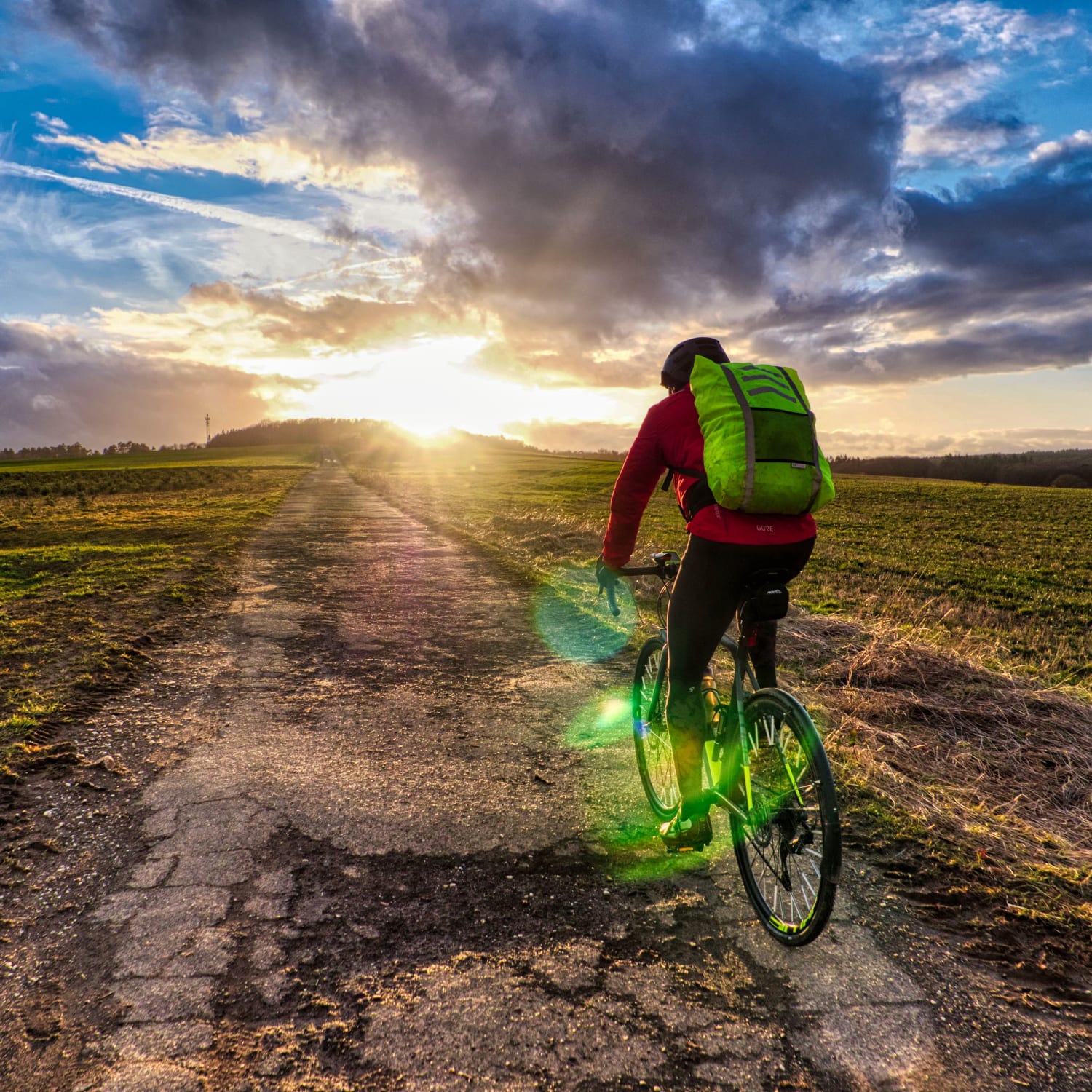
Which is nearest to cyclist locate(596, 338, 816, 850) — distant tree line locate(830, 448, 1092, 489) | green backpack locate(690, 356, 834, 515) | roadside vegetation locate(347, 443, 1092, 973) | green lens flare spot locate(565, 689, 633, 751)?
green backpack locate(690, 356, 834, 515)

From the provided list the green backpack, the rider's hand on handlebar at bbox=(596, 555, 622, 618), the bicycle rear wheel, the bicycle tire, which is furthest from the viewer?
the bicycle tire

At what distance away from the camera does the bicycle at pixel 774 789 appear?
2.71 m

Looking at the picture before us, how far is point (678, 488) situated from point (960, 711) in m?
3.92

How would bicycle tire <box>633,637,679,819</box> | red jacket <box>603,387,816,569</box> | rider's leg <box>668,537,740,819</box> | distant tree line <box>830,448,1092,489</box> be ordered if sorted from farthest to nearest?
1. distant tree line <box>830,448,1092,489</box>
2. bicycle tire <box>633,637,679,819</box>
3. rider's leg <box>668,537,740,819</box>
4. red jacket <box>603,387,816,569</box>

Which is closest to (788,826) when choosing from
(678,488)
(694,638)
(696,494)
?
(694,638)

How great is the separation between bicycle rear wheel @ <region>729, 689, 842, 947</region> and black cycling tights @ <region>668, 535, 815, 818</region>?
0.32 meters

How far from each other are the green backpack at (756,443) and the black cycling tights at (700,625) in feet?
0.73

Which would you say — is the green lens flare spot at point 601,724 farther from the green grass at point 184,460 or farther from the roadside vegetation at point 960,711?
the green grass at point 184,460

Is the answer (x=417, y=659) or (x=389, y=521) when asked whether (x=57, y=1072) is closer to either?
(x=417, y=659)

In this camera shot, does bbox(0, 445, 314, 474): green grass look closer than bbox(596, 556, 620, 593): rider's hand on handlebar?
No

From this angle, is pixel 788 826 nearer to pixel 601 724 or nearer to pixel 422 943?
pixel 422 943

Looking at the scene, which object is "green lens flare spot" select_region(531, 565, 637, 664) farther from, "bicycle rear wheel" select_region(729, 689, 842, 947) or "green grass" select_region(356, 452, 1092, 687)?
"bicycle rear wheel" select_region(729, 689, 842, 947)

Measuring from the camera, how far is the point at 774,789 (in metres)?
3.04

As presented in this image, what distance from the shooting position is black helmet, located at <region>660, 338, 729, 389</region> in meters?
3.44
